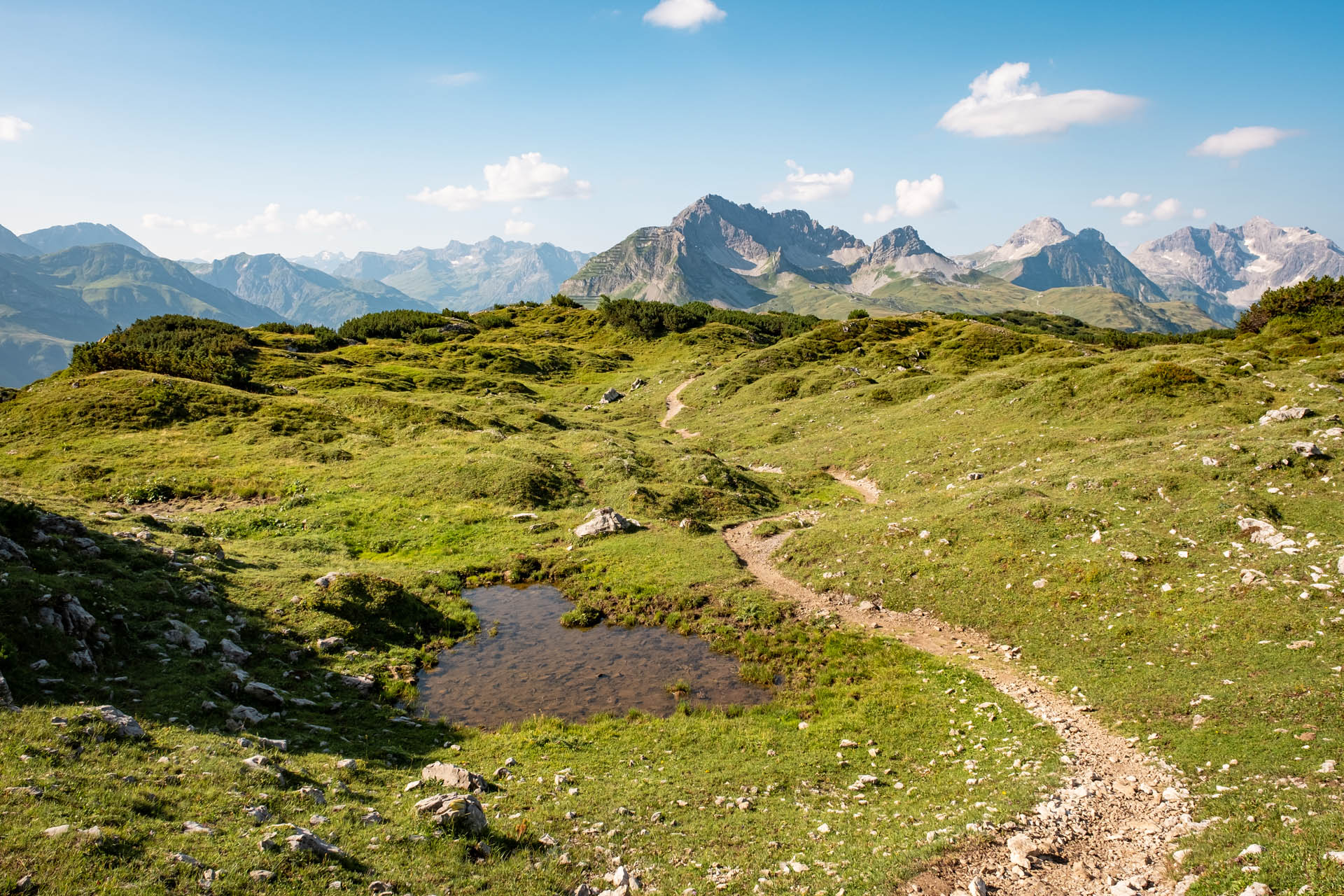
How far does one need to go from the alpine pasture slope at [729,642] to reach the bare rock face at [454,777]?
2.02 ft

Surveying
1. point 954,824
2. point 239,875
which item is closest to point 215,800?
point 239,875

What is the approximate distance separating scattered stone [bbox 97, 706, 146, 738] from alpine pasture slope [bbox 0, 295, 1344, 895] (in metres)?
0.06

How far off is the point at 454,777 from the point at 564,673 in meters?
8.29

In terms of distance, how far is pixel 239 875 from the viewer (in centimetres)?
859

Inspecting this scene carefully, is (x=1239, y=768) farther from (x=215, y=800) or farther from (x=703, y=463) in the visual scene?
(x=703, y=463)

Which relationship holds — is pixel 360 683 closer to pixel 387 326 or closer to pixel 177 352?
pixel 177 352

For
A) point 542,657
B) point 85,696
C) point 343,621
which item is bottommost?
point 542,657

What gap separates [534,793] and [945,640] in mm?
15925

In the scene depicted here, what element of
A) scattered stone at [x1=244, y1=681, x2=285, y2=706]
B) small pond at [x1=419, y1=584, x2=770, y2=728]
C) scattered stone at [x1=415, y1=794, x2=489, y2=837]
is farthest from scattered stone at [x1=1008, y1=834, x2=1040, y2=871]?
scattered stone at [x1=244, y1=681, x2=285, y2=706]

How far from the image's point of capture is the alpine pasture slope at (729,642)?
429 inches

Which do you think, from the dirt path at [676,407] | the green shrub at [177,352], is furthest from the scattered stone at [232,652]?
the green shrub at [177,352]

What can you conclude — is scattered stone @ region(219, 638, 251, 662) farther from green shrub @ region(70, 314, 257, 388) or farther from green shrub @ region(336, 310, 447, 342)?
green shrub @ region(336, 310, 447, 342)

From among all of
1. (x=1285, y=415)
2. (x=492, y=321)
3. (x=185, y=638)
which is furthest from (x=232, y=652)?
(x=492, y=321)

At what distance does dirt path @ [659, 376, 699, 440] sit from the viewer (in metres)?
65.2
